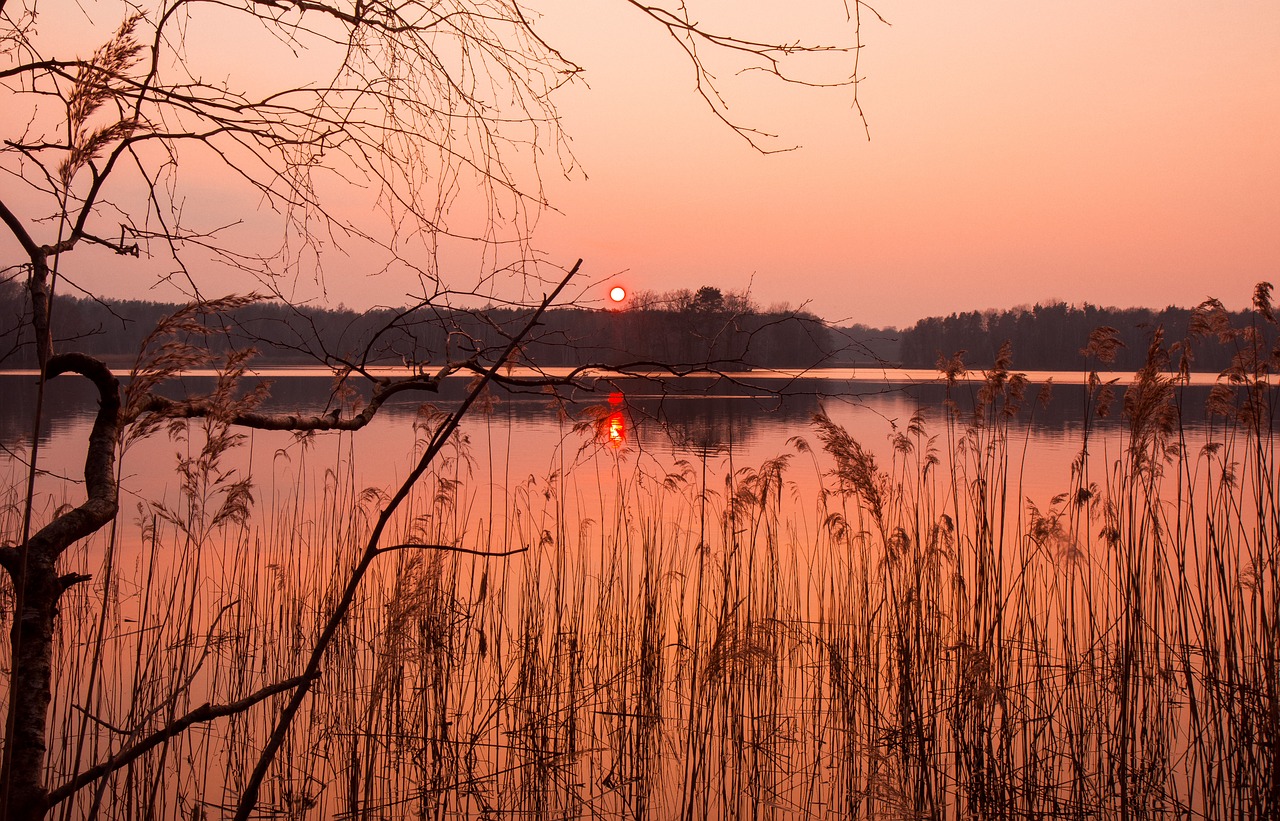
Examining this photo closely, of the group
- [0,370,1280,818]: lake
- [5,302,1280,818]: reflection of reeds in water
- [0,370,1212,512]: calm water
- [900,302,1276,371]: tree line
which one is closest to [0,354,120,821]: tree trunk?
[0,370,1280,818]: lake

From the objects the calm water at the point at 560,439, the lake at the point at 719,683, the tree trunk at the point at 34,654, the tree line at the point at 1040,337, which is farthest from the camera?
the tree line at the point at 1040,337

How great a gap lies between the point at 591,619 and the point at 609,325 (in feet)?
8.94

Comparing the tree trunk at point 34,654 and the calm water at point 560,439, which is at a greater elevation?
the tree trunk at point 34,654

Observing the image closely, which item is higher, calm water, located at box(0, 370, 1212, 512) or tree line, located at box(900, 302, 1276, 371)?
tree line, located at box(900, 302, 1276, 371)

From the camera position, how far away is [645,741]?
3.95 meters

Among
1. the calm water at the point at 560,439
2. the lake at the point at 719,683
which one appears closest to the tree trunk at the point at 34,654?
the lake at the point at 719,683

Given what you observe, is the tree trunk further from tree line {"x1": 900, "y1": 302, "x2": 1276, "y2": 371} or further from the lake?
tree line {"x1": 900, "y1": 302, "x2": 1276, "y2": 371}

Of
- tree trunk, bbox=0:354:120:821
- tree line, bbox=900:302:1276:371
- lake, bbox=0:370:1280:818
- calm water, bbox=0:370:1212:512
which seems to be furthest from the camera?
tree line, bbox=900:302:1276:371

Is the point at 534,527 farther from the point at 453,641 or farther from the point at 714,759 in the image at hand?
the point at 714,759

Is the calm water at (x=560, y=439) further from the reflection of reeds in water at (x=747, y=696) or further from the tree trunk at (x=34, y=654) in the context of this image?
the tree trunk at (x=34, y=654)

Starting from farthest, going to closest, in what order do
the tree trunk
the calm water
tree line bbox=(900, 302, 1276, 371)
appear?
tree line bbox=(900, 302, 1276, 371) → the calm water → the tree trunk

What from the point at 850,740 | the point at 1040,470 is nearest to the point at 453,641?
the point at 850,740

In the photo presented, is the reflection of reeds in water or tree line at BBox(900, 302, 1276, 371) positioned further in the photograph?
tree line at BBox(900, 302, 1276, 371)

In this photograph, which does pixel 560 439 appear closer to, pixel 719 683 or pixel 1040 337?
pixel 719 683
